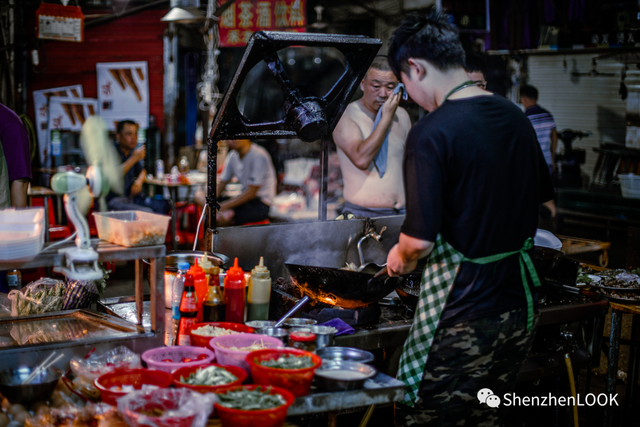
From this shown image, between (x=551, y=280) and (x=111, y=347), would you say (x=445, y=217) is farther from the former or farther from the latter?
(x=551, y=280)

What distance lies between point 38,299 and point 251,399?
1.53 m

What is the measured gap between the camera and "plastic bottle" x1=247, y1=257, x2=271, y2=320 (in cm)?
264

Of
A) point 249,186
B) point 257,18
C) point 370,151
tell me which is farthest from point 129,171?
point 370,151

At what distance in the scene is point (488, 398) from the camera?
223cm

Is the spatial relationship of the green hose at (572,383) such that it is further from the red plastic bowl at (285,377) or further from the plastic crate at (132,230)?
the plastic crate at (132,230)

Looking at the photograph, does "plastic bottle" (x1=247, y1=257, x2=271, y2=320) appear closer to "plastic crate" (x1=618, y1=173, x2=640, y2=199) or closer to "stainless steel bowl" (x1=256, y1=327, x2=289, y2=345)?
"stainless steel bowl" (x1=256, y1=327, x2=289, y2=345)

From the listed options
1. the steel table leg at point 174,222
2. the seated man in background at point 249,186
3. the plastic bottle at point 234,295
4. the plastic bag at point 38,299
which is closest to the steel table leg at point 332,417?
the plastic bottle at point 234,295

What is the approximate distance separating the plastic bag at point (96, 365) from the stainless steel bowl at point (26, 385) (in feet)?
0.26

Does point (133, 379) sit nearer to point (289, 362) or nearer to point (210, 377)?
point (210, 377)

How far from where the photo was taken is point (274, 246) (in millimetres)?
3453

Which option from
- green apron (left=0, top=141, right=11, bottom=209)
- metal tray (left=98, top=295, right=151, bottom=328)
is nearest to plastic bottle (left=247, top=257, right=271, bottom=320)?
metal tray (left=98, top=295, right=151, bottom=328)

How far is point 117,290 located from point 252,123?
4585 mm

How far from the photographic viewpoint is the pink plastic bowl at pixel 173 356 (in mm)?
2000

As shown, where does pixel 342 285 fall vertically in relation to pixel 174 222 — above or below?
above
